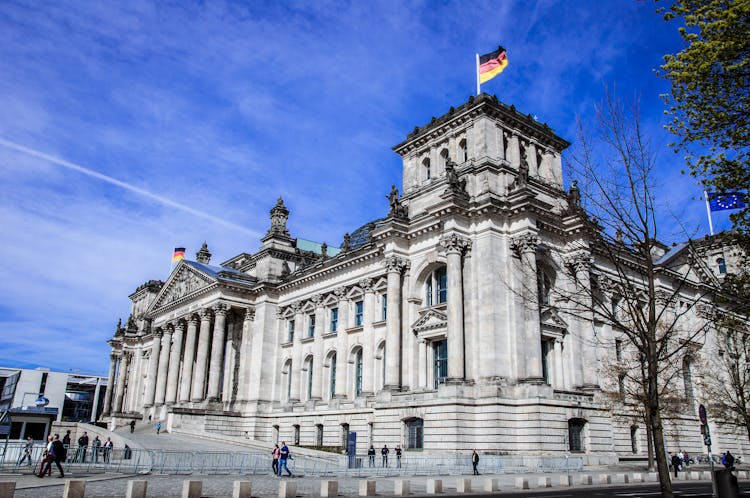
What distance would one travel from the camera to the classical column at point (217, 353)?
5444 centimetres

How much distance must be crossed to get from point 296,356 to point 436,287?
18966 mm

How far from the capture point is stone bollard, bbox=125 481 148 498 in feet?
50.7

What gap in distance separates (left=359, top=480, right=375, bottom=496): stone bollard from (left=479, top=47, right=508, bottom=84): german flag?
99.4 ft

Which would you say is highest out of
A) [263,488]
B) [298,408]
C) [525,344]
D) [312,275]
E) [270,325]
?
[312,275]

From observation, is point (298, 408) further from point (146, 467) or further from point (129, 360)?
point (129, 360)

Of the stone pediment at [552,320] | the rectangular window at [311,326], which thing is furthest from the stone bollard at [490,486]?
the rectangular window at [311,326]

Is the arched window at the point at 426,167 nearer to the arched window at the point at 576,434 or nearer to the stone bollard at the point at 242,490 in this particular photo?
the arched window at the point at 576,434

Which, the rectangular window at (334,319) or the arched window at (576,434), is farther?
the rectangular window at (334,319)

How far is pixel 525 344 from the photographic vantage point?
36156mm

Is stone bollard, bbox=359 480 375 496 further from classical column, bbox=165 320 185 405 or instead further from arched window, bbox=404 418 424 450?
classical column, bbox=165 320 185 405

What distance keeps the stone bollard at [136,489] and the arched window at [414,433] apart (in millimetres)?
22402

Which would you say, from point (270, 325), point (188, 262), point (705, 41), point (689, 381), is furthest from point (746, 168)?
point (188, 262)

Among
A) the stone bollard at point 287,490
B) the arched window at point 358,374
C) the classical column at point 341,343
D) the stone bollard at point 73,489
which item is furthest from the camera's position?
the classical column at point 341,343

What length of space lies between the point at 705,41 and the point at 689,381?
41143 mm
